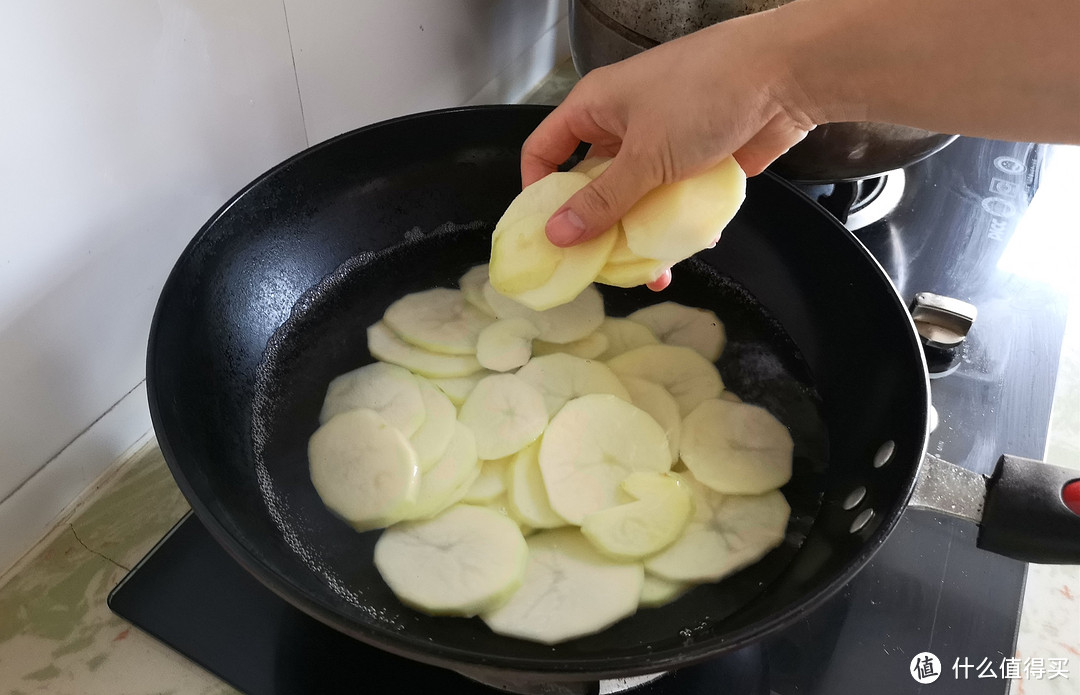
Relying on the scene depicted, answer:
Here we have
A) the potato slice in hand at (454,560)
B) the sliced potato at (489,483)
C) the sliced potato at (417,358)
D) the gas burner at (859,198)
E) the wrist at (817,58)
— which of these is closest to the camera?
the wrist at (817,58)

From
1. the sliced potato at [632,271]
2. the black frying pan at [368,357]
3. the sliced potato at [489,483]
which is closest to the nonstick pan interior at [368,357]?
the black frying pan at [368,357]

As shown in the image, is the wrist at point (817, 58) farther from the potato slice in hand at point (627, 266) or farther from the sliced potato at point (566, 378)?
the sliced potato at point (566, 378)

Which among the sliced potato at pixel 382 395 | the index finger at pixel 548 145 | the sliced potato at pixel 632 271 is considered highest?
the index finger at pixel 548 145

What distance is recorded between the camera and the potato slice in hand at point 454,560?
72 centimetres

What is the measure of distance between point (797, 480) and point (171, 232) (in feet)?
2.40

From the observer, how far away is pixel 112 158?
0.76m

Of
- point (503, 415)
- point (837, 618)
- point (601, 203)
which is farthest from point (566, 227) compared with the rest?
point (837, 618)

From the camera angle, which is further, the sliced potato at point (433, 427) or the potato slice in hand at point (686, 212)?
the sliced potato at point (433, 427)

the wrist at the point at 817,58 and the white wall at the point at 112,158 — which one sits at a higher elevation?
the wrist at the point at 817,58

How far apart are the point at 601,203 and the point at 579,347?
0.95ft

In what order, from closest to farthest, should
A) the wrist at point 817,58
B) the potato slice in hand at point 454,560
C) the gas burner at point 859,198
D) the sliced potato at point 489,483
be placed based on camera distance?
the wrist at point 817,58 → the potato slice in hand at point 454,560 → the sliced potato at point 489,483 → the gas burner at point 859,198

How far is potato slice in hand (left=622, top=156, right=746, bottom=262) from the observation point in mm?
706

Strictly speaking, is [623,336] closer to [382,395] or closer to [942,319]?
[382,395]

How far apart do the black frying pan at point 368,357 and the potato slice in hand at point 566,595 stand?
0.02m
